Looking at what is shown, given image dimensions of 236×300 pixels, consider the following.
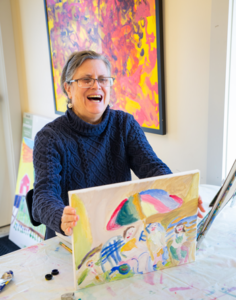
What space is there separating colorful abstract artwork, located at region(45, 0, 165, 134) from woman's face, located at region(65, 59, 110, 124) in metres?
0.54

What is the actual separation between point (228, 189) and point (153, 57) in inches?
40.2

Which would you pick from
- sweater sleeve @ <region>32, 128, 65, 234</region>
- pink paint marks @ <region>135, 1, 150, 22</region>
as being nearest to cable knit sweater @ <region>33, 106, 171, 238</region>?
sweater sleeve @ <region>32, 128, 65, 234</region>

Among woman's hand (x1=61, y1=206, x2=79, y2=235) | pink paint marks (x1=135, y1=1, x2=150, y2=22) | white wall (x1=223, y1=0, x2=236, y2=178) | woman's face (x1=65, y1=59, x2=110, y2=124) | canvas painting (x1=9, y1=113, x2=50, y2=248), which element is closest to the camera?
woman's hand (x1=61, y1=206, x2=79, y2=235)

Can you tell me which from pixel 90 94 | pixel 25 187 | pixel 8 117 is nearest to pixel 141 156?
pixel 90 94

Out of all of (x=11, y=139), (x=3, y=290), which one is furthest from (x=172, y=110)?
(x=11, y=139)

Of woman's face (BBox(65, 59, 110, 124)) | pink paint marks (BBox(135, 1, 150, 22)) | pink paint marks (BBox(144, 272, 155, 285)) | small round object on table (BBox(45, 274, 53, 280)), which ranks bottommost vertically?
pink paint marks (BBox(144, 272, 155, 285))

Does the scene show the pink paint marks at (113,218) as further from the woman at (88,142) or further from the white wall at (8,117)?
the white wall at (8,117)

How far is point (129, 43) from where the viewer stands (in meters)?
1.91

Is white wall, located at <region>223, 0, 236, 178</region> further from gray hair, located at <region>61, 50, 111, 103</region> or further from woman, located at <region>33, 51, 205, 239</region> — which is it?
gray hair, located at <region>61, 50, 111, 103</region>

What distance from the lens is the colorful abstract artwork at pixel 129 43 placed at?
1.76 m

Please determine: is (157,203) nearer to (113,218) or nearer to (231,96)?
(113,218)

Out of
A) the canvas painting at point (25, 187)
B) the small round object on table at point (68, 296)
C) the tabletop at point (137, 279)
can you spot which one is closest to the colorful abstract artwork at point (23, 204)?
the canvas painting at point (25, 187)

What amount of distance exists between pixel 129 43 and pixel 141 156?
34.3 inches

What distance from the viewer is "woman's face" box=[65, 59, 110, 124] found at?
4.25ft
